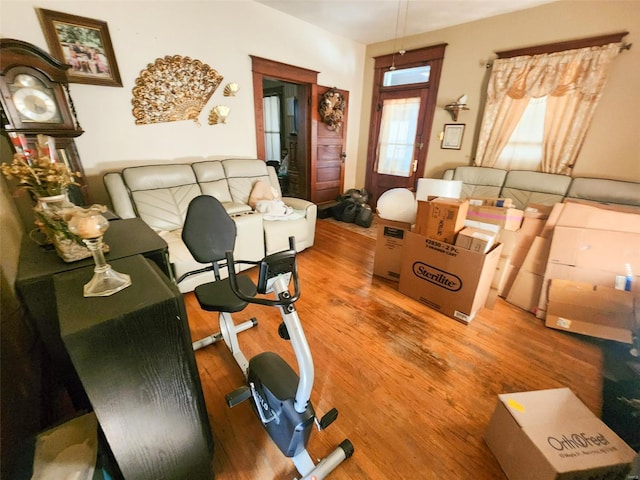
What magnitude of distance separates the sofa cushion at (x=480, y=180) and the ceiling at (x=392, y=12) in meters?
1.81

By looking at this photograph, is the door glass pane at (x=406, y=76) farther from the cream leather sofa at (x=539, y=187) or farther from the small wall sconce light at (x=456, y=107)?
the cream leather sofa at (x=539, y=187)

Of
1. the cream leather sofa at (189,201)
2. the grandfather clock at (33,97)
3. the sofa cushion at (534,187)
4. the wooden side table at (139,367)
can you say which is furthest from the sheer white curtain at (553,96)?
the grandfather clock at (33,97)

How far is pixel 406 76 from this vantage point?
415cm

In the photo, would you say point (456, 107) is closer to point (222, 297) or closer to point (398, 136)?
point (398, 136)

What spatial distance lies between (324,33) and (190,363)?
180 inches

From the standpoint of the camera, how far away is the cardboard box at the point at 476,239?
1.83m

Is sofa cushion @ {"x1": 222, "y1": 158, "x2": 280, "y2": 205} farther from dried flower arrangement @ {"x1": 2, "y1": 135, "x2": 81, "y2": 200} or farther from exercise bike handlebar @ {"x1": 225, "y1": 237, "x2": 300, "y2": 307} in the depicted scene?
exercise bike handlebar @ {"x1": 225, "y1": 237, "x2": 300, "y2": 307}

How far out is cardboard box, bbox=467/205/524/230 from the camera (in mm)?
2070

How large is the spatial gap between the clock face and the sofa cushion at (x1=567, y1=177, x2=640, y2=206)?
488 cm

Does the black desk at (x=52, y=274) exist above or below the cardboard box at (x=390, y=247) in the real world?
above

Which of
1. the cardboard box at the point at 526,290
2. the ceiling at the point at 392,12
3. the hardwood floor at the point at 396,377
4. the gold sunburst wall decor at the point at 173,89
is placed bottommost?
the hardwood floor at the point at 396,377

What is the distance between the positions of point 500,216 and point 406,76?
10.4ft

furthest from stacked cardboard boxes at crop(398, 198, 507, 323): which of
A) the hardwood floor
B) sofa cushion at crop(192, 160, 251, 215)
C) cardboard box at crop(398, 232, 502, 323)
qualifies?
sofa cushion at crop(192, 160, 251, 215)

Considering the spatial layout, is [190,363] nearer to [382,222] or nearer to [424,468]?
[424,468]
